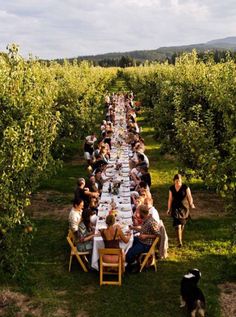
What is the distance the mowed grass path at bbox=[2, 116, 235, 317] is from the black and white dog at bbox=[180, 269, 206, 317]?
15.7 inches

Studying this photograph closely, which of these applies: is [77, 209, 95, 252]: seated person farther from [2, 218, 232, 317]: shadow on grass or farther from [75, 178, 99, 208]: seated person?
[75, 178, 99, 208]: seated person

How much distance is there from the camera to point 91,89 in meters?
25.8

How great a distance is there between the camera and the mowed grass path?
883 centimetres

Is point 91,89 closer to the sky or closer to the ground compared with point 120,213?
closer to the sky

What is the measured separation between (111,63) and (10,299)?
6840 inches

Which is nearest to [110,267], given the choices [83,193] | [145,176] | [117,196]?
[83,193]

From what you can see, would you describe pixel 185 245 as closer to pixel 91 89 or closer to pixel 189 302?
pixel 189 302

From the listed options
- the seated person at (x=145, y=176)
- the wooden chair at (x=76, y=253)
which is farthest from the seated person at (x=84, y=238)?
the seated person at (x=145, y=176)

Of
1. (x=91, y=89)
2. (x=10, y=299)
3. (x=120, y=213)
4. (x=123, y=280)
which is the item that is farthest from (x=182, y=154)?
(x=91, y=89)

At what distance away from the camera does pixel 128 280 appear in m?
9.96

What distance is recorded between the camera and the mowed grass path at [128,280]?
8.83 metres

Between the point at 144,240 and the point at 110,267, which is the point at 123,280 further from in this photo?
the point at 144,240

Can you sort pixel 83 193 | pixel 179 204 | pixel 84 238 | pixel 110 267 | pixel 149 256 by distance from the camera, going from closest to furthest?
pixel 110 267 < pixel 149 256 < pixel 84 238 < pixel 179 204 < pixel 83 193

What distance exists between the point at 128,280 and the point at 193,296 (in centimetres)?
215
